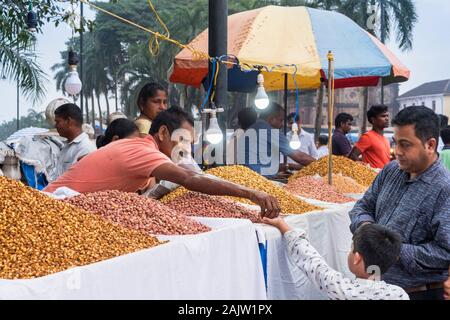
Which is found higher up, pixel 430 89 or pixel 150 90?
pixel 430 89

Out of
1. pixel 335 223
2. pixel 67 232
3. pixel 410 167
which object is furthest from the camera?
pixel 335 223

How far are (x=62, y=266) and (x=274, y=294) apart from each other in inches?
58.9

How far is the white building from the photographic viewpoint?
58969 mm

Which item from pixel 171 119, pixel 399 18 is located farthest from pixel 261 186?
pixel 399 18

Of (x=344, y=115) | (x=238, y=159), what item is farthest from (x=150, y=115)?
(x=344, y=115)

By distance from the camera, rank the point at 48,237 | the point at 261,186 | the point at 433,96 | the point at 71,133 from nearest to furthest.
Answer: the point at 48,237, the point at 261,186, the point at 71,133, the point at 433,96

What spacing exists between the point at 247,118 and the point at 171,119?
251 cm

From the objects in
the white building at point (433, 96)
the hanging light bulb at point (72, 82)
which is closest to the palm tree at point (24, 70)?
the hanging light bulb at point (72, 82)

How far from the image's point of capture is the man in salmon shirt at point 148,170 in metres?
3.21

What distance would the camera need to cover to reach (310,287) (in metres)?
3.56

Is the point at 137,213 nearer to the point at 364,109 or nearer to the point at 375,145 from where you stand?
the point at 375,145

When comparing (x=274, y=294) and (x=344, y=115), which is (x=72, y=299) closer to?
(x=274, y=294)

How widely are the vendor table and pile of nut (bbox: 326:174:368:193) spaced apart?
2185mm

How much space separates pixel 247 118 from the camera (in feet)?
19.7
